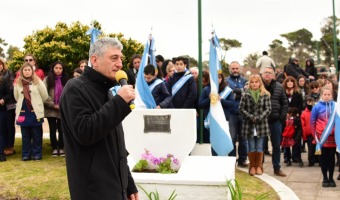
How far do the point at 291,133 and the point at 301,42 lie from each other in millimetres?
68105

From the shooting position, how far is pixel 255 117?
7.19 metres

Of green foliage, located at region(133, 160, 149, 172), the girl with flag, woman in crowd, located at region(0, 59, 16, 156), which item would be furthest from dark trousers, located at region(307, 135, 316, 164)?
woman in crowd, located at region(0, 59, 16, 156)

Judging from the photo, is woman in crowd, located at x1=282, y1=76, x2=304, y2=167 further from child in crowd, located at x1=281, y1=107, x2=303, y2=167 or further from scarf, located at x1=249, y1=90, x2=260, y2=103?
scarf, located at x1=249, y1=90, x2=260, y2=103

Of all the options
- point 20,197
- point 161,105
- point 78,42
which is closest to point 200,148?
point 161,105

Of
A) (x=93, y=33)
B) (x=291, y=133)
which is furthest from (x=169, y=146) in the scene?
(x=93, y=33)

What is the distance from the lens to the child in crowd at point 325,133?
664 centimetres

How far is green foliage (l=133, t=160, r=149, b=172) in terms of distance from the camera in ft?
19.4

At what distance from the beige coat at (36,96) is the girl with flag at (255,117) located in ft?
12.4

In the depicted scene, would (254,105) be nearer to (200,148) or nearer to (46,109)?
(200,148)

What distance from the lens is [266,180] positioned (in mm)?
6898

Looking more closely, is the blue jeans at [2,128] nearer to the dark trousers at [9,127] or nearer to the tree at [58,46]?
the dark trousers at [9,127]

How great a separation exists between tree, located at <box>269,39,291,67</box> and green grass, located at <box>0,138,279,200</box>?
173 feet

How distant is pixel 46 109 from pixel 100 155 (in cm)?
613

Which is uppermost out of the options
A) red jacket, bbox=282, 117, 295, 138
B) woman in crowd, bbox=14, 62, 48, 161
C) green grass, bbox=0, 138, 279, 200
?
woman in crowd, bbox=14, 62, 48, 161
